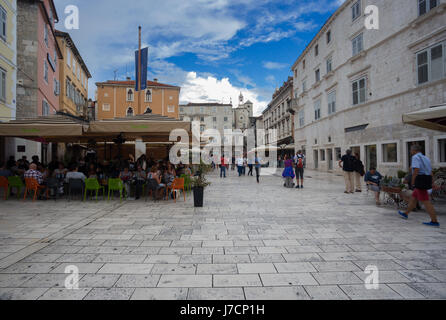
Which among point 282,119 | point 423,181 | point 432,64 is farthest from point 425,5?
point 282,119

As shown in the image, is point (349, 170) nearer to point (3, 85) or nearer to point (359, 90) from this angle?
point (359, 90)

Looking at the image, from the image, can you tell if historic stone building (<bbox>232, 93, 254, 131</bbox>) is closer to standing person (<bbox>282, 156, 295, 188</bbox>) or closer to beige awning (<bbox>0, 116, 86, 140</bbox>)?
standing person (<bbox>282, 156, 295, 188</bbox>)

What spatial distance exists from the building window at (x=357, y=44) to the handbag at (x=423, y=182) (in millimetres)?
15884

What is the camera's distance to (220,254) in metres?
4.03

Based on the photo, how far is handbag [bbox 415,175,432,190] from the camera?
555 cm

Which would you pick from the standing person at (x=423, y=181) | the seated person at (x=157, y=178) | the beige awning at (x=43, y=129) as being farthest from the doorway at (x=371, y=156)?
the beige awning at (x=43, y=129)

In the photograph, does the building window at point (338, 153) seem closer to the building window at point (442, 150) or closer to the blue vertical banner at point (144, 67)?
the building window at point (442, 150)

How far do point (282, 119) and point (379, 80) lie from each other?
25.6 metres

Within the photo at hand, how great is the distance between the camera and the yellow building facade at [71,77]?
2513 centimetres

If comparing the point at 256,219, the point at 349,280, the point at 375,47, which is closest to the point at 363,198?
the point at 256,219

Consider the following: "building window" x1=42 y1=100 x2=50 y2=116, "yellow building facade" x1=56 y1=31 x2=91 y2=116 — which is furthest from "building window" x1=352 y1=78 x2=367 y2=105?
"yellow building facade" x1=56 y1=31 x2=91 y2=116

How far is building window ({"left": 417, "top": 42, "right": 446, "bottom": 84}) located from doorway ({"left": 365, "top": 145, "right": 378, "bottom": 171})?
202 inches

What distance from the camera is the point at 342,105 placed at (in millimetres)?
20672

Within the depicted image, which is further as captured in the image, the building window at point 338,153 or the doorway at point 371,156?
the building window at point 338,153
